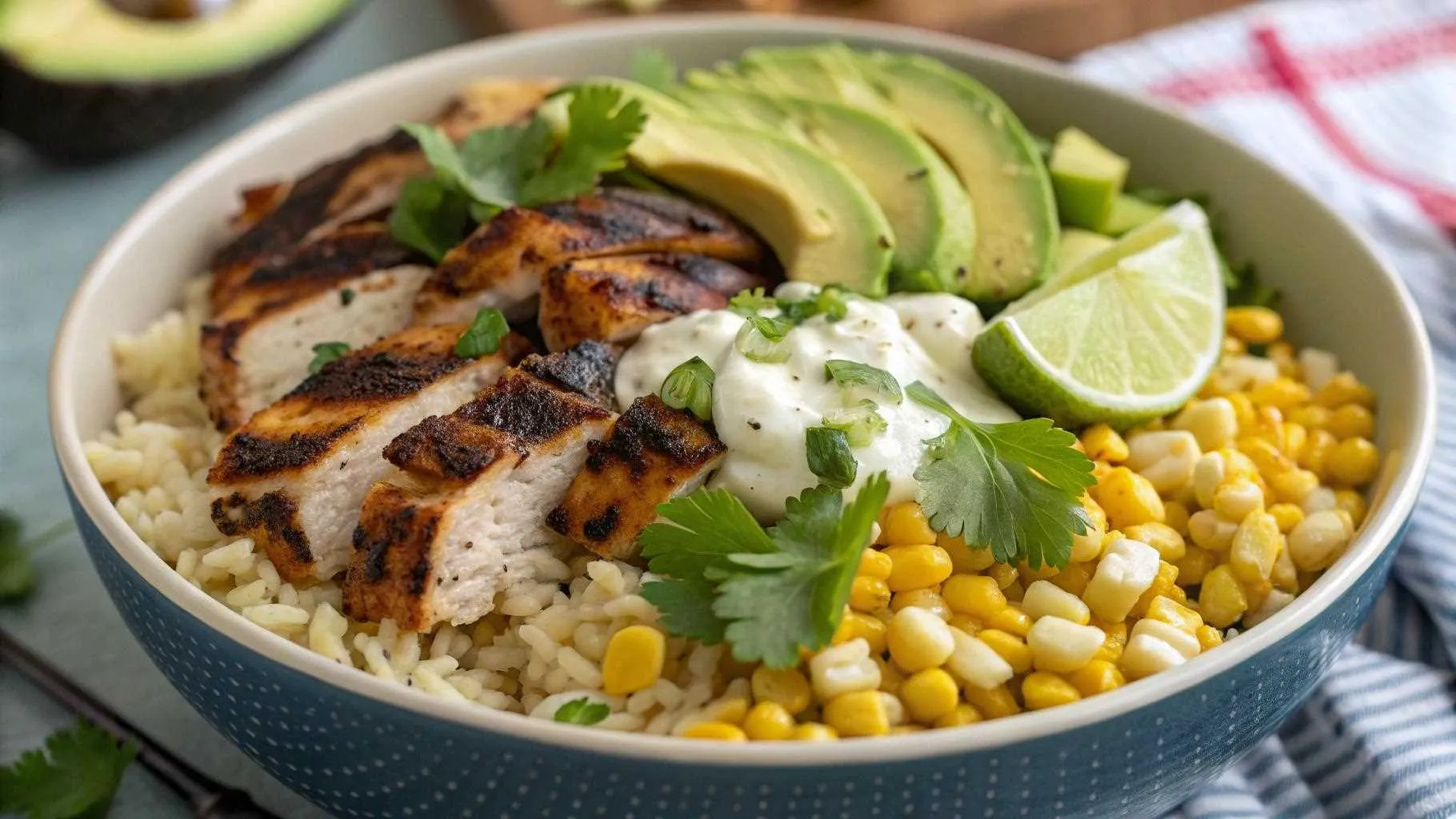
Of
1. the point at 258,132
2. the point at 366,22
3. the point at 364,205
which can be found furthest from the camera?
the point at 366,22

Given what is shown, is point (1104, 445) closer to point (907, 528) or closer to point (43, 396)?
point (907, 528)

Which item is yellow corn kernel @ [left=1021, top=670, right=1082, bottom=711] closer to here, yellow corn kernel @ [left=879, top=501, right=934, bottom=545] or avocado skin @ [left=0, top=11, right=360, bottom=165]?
yellow corn kernel @ [left=879, top=501, right=934, bottom=545]

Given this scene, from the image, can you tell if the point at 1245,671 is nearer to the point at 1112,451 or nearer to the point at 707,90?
the point at 1112,451

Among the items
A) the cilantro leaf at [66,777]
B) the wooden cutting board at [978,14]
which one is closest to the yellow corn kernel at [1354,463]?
the wooden cutting board at [978,14]

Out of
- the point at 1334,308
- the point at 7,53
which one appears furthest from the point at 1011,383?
the point at 7,53

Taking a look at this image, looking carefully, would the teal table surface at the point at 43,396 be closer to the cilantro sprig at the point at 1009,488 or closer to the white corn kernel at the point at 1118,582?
the cilantro sprig at the point at 1009,488

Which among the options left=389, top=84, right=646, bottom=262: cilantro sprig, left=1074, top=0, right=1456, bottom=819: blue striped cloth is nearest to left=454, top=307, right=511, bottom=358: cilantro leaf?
left=389, top=84, right=646, bottom=262: cilantro sprig
